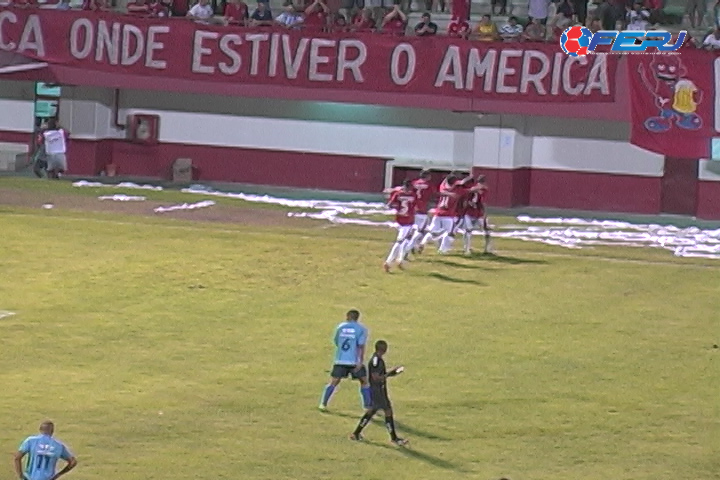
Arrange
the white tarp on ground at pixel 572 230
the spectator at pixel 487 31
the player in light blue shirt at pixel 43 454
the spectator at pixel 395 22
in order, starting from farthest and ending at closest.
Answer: the spectator at pixel 395 22 → the spectator at pixel 487 31 → the white tarp on ground at pixel 572 230 → the player in light blue shirt at pixel 43 454

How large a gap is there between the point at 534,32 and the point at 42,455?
91.3ft

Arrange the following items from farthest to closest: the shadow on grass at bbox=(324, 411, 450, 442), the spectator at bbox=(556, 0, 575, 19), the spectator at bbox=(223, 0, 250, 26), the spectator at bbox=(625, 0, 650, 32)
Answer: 1. the spectator at bbox=(223, 0, 250, 26)
2. the spectator at bbox=(556, 0, 575, 19)
3. the spectator at bbox=(625, 0, 650, 32)
4. the shadow on grass at bbox=(324, 411, 450, 442)

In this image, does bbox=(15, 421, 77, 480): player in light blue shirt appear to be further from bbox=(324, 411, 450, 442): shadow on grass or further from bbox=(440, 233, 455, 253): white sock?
bbox=(440, 233, 455, 253): white sock

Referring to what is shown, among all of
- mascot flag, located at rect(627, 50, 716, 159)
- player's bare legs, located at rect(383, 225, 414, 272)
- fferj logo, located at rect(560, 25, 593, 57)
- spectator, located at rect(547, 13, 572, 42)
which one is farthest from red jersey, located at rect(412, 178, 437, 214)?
spectator, located at rect(547, 13, 572, 42)

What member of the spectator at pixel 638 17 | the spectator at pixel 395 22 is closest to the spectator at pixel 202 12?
the spectator at pixel 395 22

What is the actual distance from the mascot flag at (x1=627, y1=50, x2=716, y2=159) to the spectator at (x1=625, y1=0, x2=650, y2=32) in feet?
7.51

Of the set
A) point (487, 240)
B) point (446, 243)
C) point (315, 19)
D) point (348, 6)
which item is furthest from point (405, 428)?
point (348, 6)

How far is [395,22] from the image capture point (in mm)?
45188

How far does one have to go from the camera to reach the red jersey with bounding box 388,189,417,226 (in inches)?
1307

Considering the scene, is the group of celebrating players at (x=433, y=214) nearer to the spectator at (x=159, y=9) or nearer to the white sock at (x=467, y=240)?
the white sock at (x=467, y=240)

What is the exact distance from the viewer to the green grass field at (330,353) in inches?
907

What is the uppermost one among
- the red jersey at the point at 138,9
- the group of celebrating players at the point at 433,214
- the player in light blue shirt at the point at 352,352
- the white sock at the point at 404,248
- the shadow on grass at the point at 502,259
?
the red jersey at the point at 138,9

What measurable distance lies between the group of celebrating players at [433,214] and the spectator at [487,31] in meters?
8.47

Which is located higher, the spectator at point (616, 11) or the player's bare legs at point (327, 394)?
the spectator at point (616, 11)
